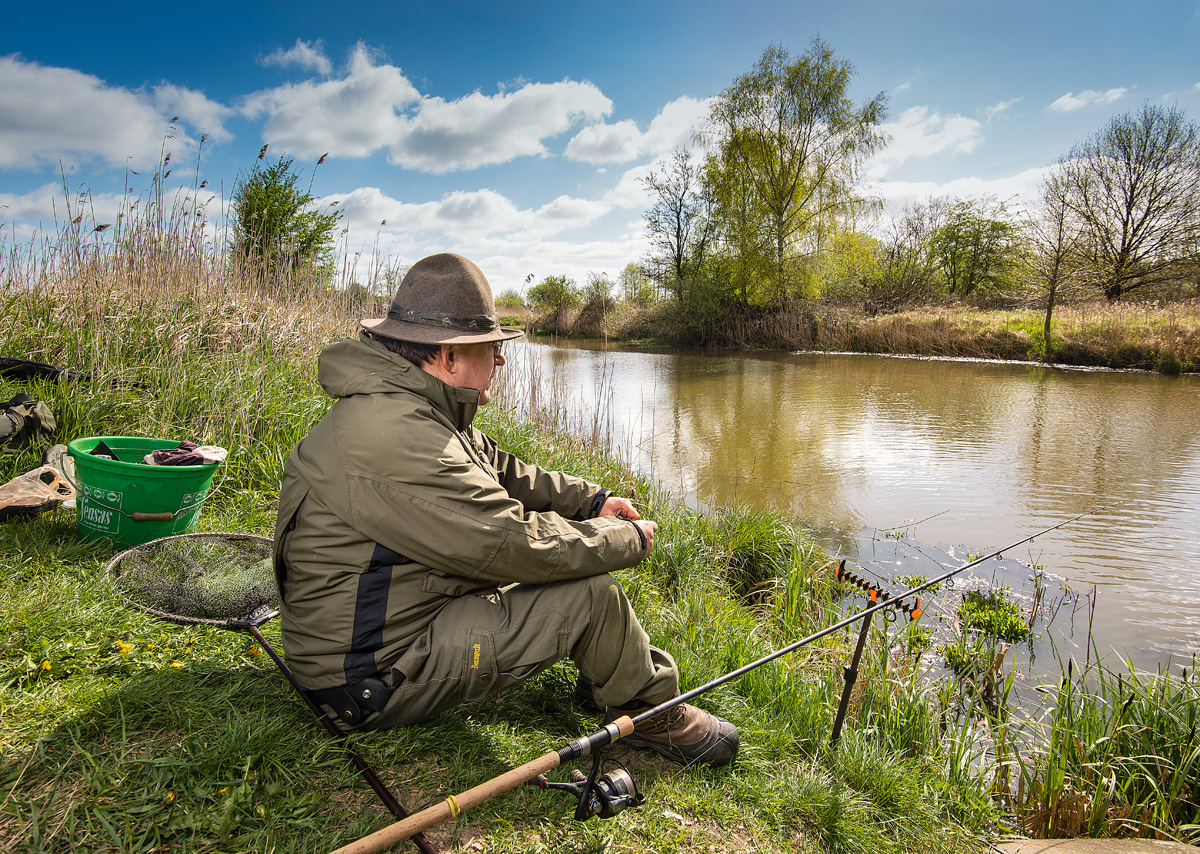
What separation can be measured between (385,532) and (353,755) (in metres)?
0.66

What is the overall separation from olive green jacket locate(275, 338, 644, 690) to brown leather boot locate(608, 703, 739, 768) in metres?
0.67

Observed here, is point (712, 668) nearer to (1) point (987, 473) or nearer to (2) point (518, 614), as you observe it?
(2) point (518, 614)

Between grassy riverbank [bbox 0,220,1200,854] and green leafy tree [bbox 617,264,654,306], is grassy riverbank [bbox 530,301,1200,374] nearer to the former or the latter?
green leafy tree [bbox 617,264,654,306]

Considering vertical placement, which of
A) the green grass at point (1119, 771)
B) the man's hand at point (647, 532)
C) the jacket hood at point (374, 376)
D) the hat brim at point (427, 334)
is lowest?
the green grass at point (1119, 771)

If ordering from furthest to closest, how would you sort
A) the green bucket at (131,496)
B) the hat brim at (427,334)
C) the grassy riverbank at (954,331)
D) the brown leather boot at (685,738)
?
1. the grassy riverbank at (954,331)
2. the green bucket at (131,496)
3. the brown leather boot at (685,738)
4. the hat brim at (427,334)

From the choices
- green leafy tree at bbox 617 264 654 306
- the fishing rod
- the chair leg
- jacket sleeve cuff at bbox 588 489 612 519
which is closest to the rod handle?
the fishing rod

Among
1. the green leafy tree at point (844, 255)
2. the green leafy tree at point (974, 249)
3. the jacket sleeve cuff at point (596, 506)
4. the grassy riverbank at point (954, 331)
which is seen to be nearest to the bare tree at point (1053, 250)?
the grassy riverbank at point (954, 331)

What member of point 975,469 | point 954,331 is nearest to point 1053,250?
point 954,331

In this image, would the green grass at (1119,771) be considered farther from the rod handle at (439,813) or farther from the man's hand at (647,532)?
the rod handle at (439,813)

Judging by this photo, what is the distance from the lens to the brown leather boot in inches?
82.0

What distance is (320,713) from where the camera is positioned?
183cm

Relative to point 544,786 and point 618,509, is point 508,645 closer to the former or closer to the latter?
point 544,786

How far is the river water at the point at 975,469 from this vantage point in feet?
15.5

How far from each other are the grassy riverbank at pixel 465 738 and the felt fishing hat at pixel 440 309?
1209 mm
